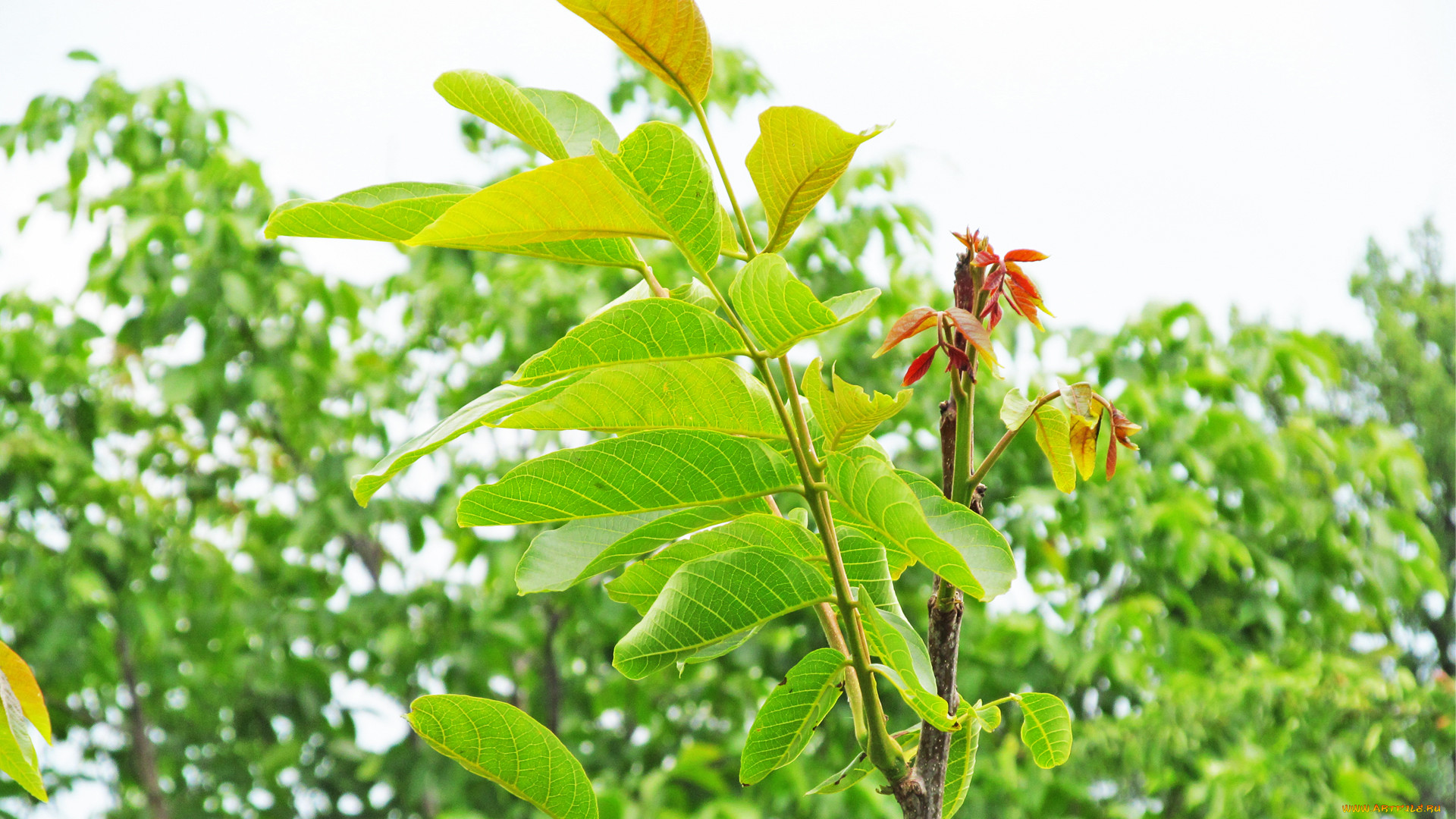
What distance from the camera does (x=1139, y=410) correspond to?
2.22 m

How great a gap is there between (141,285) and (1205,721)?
258cm

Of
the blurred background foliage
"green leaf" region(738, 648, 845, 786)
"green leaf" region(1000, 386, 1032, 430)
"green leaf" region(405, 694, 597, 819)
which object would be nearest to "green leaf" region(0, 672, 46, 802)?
"green leaf" region(405, 694, 597, 819)

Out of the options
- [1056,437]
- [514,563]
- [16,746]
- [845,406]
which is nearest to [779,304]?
[845,406]

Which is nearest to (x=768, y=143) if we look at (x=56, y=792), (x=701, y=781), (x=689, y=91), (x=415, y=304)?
(x=689, y=91)

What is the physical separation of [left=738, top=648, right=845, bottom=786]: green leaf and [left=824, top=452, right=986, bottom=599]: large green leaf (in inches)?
2.7

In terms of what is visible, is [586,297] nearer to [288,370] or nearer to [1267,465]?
[288,370]

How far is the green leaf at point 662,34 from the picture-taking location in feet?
1.12

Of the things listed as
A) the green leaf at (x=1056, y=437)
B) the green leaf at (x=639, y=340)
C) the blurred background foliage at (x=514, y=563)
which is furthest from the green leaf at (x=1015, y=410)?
the blurred background foliage at (x=514, y=563)

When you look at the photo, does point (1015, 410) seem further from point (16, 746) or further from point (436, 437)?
point (16, 746)

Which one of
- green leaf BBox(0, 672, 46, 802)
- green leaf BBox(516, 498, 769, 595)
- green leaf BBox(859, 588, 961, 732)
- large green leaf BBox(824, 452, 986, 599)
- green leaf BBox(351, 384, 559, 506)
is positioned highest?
green leaf BBox(351, 384, 559, 506)

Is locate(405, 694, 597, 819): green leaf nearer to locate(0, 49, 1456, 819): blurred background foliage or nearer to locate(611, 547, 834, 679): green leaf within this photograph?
locate(611, 547, 834, 679): green leaf

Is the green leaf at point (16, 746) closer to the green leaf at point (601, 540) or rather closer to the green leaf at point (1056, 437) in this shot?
the green leaf at point (601, 540)

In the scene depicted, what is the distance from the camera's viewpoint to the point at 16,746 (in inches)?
14.6

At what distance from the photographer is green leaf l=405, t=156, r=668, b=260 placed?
0.31 meters
